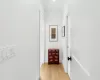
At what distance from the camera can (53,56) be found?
5.95m

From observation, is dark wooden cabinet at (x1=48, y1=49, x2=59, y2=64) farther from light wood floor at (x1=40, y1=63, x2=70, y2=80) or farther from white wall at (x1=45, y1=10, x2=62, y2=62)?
light wood floor at (x1=40, y1=63, x2=70, y2=80)

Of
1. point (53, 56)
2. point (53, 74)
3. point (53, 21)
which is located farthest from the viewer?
point (53, 21)

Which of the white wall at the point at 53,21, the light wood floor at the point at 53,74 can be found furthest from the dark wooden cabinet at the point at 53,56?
the light wood floor at the point at 53,74

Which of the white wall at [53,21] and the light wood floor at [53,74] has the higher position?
the white wall at [53,21]

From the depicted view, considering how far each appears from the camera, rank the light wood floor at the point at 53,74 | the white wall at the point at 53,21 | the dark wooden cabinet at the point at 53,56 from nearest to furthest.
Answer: the light wood floor at the point at 53,74
the dark wooden cabinet at the point at 53,56
the white wall at the point at 53,21

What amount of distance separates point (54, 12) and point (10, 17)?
17.1 ft

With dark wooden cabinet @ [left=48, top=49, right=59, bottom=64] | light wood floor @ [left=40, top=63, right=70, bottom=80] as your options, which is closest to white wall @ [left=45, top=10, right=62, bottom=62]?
dark wooden cabinet @ [left=48, top=49, right=59, bottom=64]

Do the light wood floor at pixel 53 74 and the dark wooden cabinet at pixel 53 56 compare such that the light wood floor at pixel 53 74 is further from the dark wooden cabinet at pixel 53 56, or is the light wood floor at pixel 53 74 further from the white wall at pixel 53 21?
the white wall at pixel 53 21

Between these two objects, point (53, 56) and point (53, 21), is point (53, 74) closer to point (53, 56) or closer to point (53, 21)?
point (53, 56)

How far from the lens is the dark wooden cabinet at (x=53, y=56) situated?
5.90 metres

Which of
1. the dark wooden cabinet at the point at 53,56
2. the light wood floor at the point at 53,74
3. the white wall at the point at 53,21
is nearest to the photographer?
the light wood floor at the point at 53,74

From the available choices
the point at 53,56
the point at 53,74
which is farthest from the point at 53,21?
the point at 53,74

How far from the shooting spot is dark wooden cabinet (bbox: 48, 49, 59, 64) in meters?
5.90

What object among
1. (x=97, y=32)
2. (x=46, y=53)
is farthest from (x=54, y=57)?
(x=97, y=32)
